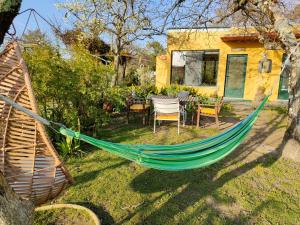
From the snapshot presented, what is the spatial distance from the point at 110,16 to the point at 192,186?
8.03m

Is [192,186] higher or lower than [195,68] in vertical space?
lower

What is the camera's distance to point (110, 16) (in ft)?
33.4

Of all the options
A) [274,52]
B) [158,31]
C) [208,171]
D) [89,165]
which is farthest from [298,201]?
[274,52]

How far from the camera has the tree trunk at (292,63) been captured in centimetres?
495

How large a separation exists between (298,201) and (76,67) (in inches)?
167

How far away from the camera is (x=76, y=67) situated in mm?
5266

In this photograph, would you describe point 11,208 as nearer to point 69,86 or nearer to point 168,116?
point 69,86

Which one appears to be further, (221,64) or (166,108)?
(221,64)

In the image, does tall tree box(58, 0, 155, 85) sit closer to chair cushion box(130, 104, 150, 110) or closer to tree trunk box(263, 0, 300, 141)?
chair cushion box(130, 104, 150, 110)

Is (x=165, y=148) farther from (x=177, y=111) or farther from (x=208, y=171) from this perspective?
(x=177, y=111)

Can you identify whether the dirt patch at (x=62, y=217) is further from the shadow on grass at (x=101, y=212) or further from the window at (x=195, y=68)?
the window at (x=195, y=68)

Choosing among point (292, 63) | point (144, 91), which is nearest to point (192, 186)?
point (292, 63)

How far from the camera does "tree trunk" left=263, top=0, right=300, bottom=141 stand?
16.3 feet

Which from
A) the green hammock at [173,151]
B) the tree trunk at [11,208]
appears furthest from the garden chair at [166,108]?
the tree trunk at [11,208]
